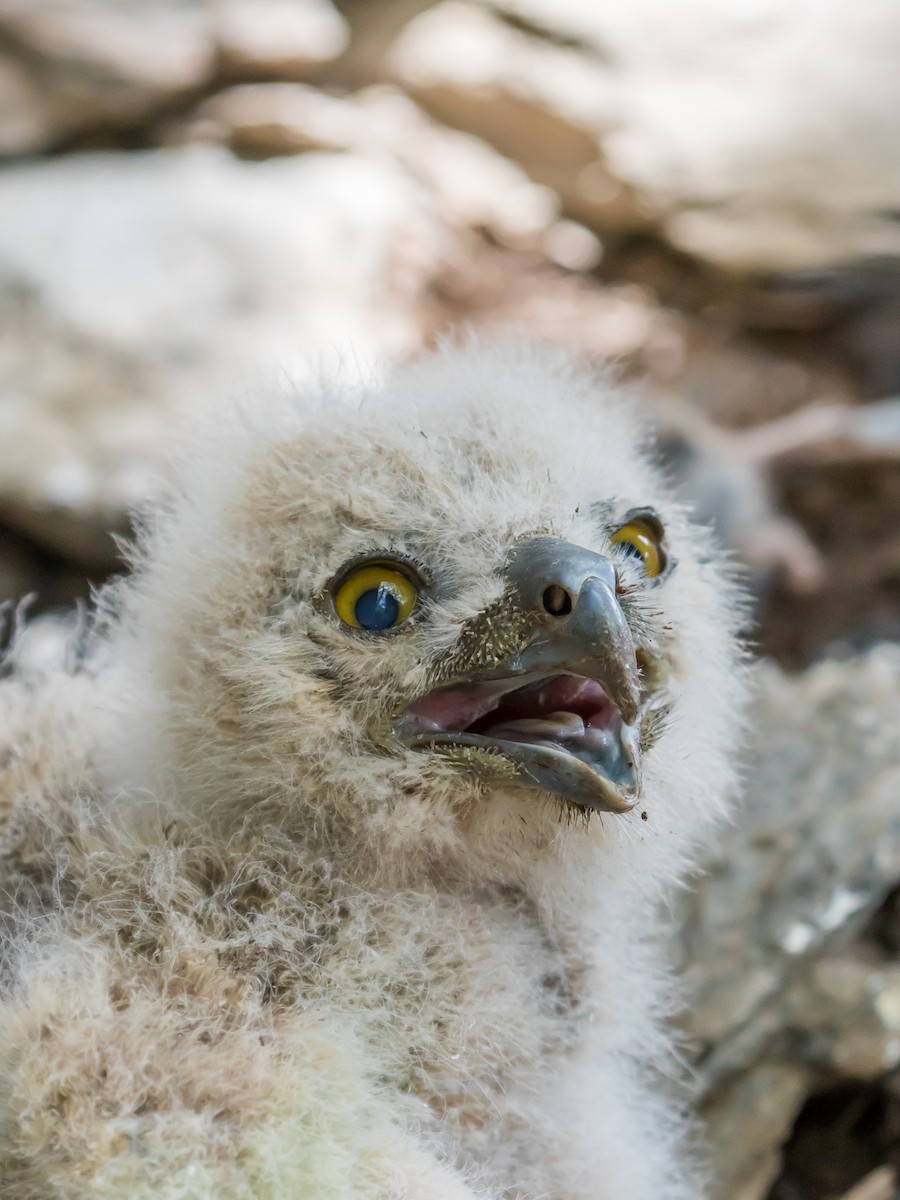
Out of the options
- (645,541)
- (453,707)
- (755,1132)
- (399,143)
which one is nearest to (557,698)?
(453,707)

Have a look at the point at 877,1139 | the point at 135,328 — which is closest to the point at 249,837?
the point at 877,1139

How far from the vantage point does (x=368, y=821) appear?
138cm

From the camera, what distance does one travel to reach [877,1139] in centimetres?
197

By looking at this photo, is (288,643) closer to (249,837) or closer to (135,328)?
(249,837)

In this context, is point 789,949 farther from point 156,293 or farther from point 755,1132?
point 156,293

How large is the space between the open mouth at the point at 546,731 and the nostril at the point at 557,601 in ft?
0.22

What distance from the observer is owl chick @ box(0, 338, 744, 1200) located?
1.21 metres

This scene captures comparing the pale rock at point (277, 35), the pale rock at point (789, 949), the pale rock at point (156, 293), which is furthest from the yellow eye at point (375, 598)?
the pale rock at point (277, 35)

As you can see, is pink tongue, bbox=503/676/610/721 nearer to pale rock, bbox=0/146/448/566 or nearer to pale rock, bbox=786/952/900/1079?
pale rock, bbox=786/952/900/1079

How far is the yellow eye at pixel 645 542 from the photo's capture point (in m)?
1.56

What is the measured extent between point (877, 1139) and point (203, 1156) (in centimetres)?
125

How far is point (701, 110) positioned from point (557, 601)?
3.65 meters

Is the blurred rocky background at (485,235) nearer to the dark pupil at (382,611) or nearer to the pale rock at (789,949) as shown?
the pale rock at (789,949)

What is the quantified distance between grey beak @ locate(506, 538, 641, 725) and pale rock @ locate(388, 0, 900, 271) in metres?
3.14
